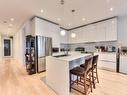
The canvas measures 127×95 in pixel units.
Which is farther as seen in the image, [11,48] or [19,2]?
[11,48]

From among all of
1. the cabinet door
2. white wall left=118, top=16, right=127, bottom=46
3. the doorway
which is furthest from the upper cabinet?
the doorway

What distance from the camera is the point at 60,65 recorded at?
2.54 metres

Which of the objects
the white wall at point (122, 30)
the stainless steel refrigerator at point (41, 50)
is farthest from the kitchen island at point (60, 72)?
the white wall at point (122, 30)

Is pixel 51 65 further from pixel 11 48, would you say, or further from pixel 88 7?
pixel 11 48

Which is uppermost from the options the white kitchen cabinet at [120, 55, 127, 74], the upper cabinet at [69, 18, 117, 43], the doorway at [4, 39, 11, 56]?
the upper cabinet at [69, 18, 117, 43]

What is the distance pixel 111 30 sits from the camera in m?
4.93

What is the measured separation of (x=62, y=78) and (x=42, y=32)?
317cm

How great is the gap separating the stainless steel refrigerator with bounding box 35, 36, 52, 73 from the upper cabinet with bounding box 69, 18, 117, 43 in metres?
2.41

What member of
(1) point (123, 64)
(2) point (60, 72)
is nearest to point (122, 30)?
(1) point (123, 64)

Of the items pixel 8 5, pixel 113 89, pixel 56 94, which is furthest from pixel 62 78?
pixel 8 5

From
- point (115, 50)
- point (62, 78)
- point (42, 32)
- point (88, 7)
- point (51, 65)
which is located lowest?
point (62, 78)

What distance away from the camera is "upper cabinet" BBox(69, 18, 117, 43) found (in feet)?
16.0

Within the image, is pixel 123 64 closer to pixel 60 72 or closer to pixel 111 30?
pixel 111 30

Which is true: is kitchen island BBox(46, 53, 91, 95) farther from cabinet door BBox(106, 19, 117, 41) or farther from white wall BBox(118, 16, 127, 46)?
white wall BBox(118, 16, 127, 46)
